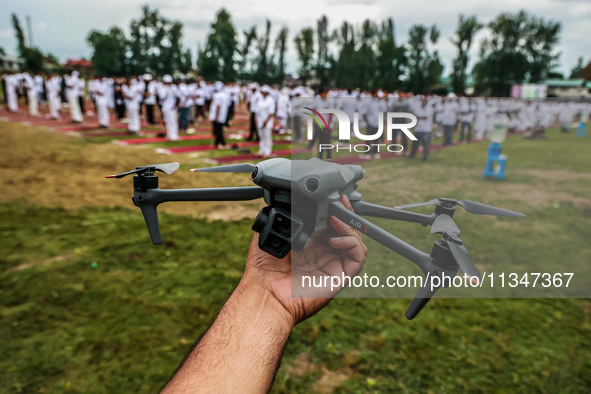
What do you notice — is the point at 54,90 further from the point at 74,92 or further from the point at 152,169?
the point at 152,169

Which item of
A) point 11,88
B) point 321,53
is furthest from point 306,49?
point 11,88

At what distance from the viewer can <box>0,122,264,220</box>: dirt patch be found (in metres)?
6.29

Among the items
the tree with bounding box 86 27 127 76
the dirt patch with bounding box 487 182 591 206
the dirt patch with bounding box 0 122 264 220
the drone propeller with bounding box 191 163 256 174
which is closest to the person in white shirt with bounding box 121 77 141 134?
the dirt patch with bounding box 0 122 264 220

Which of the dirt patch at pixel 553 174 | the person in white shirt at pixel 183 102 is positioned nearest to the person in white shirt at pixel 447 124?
the dirt patch at pixel 553 174

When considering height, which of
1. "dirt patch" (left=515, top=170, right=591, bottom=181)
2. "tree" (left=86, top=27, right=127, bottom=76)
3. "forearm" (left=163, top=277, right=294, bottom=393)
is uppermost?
"tree" (left=86, top=27, right=127, bottom=76)

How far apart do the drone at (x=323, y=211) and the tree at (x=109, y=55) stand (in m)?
44.5

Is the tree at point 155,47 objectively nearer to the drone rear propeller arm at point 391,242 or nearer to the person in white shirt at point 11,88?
the person in white shirt at point 11,88

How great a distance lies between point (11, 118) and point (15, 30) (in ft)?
129

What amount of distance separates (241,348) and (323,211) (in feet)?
1.72

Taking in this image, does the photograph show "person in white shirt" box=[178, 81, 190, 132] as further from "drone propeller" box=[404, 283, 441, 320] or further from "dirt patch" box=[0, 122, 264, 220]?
"drone propeller" box=[404, 283, 441, 320]

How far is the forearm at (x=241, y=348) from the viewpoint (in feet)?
3.46

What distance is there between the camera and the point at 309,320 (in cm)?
346

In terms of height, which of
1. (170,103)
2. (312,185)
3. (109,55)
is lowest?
(312,185)

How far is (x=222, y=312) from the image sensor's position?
1.26m
